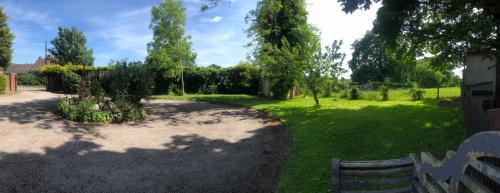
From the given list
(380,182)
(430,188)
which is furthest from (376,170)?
(430,188)

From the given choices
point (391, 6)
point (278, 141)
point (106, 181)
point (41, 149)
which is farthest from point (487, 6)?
point (41, 149)

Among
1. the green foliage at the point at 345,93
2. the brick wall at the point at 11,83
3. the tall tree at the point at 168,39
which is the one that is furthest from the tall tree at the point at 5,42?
the green foliage at the point at 345,93

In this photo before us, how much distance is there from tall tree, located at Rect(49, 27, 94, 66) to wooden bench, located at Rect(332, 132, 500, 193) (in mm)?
55037

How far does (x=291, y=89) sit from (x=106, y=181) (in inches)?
739

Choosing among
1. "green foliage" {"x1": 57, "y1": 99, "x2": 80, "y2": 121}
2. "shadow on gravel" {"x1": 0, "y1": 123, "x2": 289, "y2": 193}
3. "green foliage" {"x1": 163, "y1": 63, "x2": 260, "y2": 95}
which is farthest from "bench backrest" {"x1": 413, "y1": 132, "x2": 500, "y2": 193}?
"green foliage" {"x1": 163, "y1": 63, "x2": 260, "y2": 95}

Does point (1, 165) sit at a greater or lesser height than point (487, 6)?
lesser

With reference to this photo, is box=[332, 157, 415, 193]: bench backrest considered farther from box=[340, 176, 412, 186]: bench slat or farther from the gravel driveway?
the gravel driveway

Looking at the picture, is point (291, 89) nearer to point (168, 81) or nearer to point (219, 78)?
point (219, 78)

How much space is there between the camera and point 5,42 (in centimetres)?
4606

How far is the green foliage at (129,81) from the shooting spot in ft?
53.9

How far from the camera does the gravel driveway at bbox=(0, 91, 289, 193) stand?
25.1ft

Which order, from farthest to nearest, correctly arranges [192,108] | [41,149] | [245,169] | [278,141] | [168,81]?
[168,81] → [192,108] → [278,141] → [41,149] → [245,169]

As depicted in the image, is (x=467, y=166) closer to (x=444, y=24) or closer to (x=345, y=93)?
(x=444, y=24)

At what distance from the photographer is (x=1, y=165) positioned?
8.19 m
